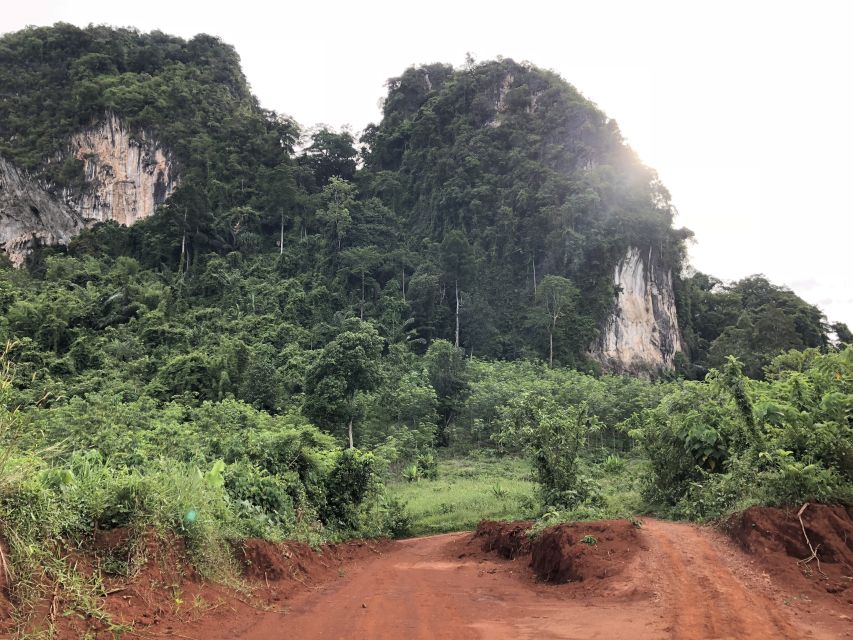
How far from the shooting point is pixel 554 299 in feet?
119

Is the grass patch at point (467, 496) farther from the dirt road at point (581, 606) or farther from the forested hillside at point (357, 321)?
the dirt road at point (581, 606)

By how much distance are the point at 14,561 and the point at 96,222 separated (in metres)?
47.0

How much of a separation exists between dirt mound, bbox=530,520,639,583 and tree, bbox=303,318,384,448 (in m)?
12.4

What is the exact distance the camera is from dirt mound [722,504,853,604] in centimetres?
543

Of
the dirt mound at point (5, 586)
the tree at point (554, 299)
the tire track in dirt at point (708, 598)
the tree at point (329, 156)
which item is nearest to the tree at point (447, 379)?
the tree at point (554, 299)

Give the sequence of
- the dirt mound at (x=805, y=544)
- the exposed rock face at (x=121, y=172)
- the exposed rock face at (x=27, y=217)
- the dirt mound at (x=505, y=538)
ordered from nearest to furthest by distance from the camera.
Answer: the dirt mound at (x=805, y=544)
the dirt mound at (x=505, y=538)
the exposed rock face at (x=27, y=217)
the exposed rock face at (x=121, y=172)

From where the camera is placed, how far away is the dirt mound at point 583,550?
6449 mm

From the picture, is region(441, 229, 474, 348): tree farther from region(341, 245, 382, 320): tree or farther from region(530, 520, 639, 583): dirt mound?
region(530, 520, 639, 583): dirt mound

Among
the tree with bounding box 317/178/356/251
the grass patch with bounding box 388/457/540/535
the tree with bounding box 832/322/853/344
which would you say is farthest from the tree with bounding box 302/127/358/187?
the tree with bounding box 832/322/853/344

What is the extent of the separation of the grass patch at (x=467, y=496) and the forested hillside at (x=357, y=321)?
1.14 metres

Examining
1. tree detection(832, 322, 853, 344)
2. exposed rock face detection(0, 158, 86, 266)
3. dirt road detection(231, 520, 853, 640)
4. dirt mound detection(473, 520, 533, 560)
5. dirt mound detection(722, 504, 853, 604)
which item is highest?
exposed rock face detection(0, 158, 86, 266)

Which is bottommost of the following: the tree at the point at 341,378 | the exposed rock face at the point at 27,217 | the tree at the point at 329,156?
the tree at the point at 341,378

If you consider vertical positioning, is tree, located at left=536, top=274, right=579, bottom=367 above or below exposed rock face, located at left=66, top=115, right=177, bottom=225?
below

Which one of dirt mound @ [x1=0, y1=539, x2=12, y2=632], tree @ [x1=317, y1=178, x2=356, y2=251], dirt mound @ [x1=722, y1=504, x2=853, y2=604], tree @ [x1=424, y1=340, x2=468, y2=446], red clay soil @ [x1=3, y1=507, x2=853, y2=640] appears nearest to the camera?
dirt mound @ [x1=0, y1=539, x2=12, y2=632]
